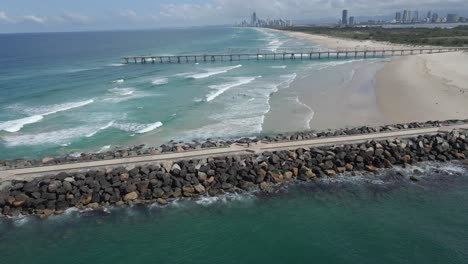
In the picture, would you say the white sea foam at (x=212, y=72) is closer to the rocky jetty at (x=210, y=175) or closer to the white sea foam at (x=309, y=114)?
the white sea foam at (x=309, y=114)

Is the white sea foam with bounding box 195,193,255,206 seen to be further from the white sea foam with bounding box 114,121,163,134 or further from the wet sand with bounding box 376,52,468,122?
the wet sand with bounding box 376,52,468,122

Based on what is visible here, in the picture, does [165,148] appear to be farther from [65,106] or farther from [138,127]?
[65,106]

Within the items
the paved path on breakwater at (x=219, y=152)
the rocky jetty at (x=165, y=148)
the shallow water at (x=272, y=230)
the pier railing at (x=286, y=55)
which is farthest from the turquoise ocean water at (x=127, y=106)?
the pier railing at (x=286, y=55)

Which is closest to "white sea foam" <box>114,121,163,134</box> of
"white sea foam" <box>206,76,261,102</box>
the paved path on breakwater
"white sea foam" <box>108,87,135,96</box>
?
the paved path on breakwater

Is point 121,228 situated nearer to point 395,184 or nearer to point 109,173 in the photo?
point 109,173

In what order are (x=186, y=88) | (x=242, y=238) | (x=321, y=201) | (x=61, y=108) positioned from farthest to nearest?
1. (x=186, y=88)
2. (x=61, y=108)
3. (x=321, y=201)
4. (x=242, y=238)

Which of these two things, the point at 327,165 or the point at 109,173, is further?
the point at 327,165

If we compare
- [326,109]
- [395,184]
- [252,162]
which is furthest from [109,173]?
[326,109]
